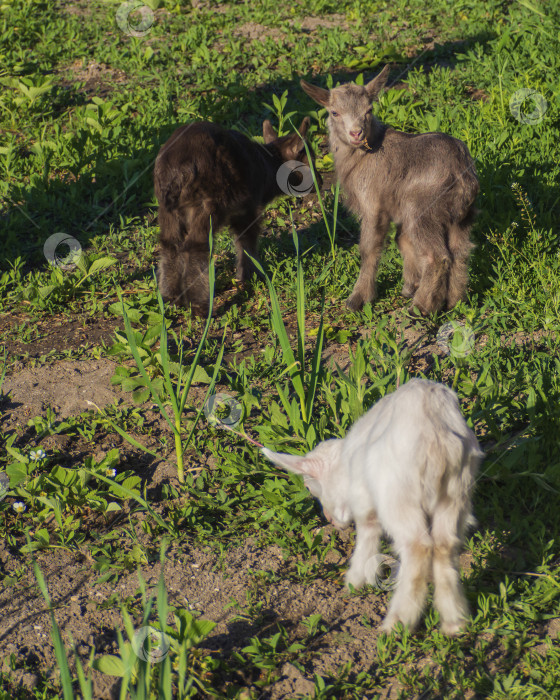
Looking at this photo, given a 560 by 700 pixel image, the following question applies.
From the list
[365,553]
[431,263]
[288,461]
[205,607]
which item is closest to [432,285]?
[431,263]

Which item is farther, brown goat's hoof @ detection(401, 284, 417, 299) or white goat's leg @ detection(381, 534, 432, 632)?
brown goat's hoof @ detection(401, 284, 417, 299)

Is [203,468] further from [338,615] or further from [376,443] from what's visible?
[376,443]

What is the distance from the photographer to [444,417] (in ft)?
9.61

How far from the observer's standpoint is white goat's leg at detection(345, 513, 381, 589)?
321 centimetres

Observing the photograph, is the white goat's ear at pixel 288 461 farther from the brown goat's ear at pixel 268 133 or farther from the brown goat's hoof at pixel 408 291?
the brown goat's ear at pixel 268 133

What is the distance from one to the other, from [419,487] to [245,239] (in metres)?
3.70

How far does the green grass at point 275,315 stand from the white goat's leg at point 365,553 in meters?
0.23

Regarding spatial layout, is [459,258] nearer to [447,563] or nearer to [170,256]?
[170,256]

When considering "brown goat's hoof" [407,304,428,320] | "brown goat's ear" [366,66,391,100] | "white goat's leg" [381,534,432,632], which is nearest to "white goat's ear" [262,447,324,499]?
"white goat's leg" [381,534,432,632]

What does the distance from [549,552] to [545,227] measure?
329cm

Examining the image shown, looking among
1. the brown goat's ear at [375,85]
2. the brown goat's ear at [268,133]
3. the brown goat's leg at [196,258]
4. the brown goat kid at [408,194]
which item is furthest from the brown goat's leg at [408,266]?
the brown goat's ear at [268,133]

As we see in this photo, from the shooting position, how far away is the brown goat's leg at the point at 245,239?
6.08 metres

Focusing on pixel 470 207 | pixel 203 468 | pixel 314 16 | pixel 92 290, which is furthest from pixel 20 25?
pixel 203 468

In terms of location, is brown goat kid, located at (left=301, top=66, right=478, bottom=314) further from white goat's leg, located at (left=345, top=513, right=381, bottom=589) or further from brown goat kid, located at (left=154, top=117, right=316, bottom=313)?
white goat's leg, located at (left=345, top=513, right=381, bottom=589)
